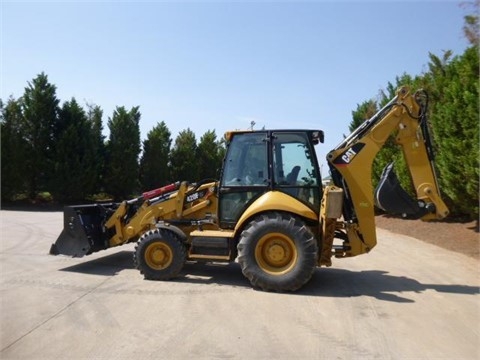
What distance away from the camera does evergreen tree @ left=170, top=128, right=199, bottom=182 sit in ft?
98.4

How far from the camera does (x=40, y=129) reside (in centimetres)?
2270

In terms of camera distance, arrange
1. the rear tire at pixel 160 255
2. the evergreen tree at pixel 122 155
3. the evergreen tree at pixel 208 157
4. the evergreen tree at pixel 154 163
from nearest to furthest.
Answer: the rear tire at pixel 160 255
the evergreen tree at pixel 122 155
the evergreen tree at pixel 154 163
the evergreen tree at pixel 208 157

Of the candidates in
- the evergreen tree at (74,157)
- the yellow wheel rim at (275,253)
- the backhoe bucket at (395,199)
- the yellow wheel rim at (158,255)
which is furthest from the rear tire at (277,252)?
the evergreen tree at (74,157)

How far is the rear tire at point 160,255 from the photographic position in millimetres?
6777

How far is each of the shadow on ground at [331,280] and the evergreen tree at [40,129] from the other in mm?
16362

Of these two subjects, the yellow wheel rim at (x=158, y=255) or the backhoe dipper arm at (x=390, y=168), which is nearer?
the backhoe dipper arm at (x=390, y=168)

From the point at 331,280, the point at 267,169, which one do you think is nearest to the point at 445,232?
the point at 331,280

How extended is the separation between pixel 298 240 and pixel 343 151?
1.57 m

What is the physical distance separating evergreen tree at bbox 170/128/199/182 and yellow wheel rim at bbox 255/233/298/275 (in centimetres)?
2390

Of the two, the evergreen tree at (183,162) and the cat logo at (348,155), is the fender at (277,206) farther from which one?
the evergreen tree at (183,162)

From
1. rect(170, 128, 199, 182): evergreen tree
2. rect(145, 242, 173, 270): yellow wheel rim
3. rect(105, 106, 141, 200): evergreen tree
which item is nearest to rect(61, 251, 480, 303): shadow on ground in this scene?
rect(145, 242, 173, 270): yellow wheel rim

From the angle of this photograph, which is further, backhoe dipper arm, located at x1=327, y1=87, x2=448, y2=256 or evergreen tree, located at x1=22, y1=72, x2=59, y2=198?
evergreen tree, located at x1=22, y1=72, x2=59, y2=198

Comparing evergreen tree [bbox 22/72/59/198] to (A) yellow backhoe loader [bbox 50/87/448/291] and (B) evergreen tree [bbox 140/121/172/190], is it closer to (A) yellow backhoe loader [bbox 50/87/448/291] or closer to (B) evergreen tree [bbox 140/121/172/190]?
(B) evergreen tree [bbox 140/121/172/190]

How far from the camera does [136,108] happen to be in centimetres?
2797
